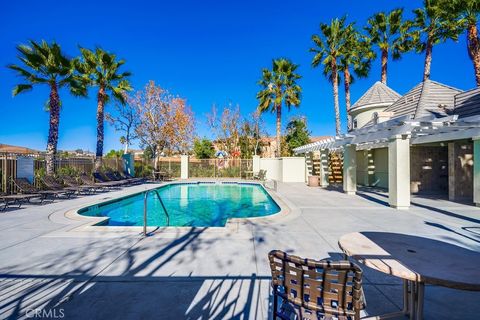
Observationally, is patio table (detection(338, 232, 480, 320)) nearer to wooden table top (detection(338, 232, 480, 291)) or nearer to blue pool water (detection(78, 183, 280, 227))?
wooden table top (detection(338, 232, 480, 291))

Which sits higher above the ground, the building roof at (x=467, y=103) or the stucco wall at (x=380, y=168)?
the building roof at (x=467, y=103)

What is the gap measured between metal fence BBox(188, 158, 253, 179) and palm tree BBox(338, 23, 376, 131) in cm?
998

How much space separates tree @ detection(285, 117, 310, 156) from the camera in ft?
85.1

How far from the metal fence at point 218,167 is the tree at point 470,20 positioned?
1664 centimetres

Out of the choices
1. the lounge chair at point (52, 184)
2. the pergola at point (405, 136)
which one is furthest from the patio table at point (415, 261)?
the lounge chair at point (52, 184)

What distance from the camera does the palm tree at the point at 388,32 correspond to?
18656 millimetres

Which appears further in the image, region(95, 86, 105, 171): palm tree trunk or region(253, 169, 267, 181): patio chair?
region(253, 169, 267, 181): patio chair

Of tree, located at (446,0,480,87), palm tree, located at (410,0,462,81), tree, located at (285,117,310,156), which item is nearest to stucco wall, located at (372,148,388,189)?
tree, located at (446,0,480,87)

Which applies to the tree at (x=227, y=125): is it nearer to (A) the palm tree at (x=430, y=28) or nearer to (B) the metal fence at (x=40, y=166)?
(B) the metal fence at (x=40, y=166)

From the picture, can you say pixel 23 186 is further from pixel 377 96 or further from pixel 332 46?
Result: pixel 332 46

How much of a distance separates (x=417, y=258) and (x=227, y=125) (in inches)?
1104

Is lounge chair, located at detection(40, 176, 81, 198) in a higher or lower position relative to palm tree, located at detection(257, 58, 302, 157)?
lower

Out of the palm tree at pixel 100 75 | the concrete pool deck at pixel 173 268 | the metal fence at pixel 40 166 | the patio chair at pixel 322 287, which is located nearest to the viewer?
the patio chair at pixel 322 287

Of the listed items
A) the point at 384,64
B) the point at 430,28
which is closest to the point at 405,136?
the point at 430,28
